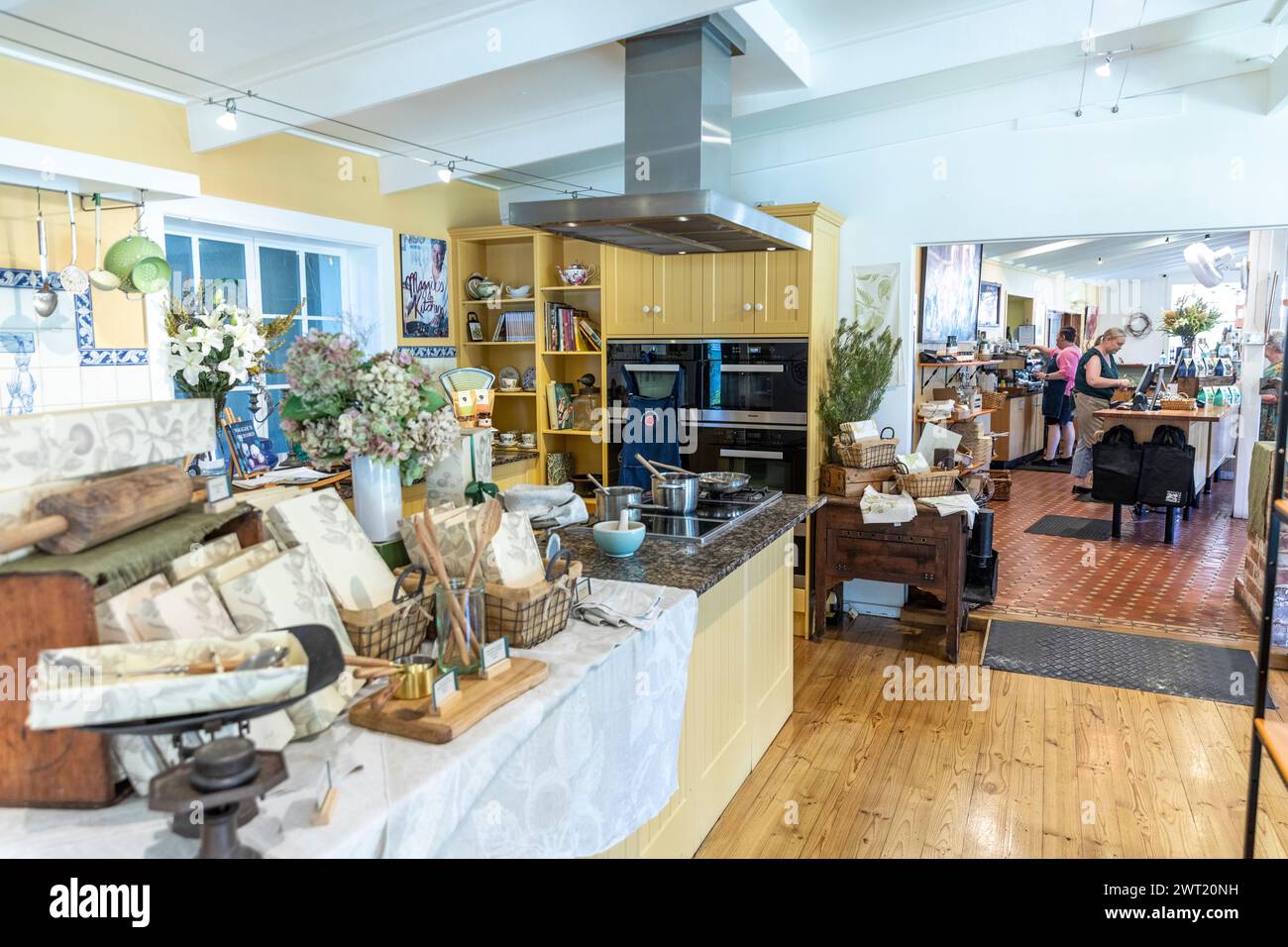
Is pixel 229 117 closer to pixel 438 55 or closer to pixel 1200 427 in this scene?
pixel 438 55

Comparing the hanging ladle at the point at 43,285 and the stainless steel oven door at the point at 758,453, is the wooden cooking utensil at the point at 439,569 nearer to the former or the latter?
the hanging ladle at the point at 43,285

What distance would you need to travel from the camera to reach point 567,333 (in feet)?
18.7

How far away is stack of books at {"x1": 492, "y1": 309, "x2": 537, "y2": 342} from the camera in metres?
5.88

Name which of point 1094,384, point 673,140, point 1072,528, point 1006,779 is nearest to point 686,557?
point 1006,779

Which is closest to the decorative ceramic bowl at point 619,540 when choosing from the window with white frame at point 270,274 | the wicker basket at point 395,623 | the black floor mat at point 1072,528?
the wicker basket at point 395,623

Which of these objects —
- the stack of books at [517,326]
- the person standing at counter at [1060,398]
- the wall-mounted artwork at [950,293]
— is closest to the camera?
the stack of books at [517,326]

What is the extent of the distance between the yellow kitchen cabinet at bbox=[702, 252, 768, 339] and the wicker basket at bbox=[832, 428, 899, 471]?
31.3 inches

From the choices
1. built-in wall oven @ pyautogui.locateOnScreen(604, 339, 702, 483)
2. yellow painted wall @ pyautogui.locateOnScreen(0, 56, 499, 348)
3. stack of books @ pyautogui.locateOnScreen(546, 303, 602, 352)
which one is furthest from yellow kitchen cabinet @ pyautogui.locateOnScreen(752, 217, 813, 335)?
yellow painted wall @ pyautogui.locateOnScreen(0, 56, 499, 348)

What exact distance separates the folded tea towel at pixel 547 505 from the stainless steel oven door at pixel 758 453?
6.50ft

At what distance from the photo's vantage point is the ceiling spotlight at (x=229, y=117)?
3.78m

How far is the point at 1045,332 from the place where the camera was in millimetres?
15320

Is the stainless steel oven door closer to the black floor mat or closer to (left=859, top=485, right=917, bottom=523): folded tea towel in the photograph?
(left=859, top=485, right=917, bottom=523): folded tea towel
